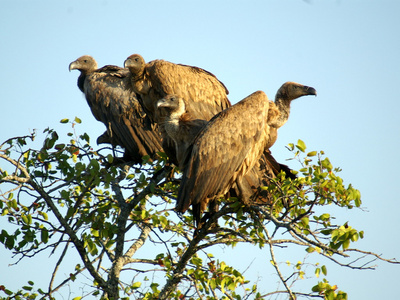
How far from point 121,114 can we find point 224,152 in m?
2.90

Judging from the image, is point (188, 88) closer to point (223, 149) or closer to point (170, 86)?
point (170, 86)

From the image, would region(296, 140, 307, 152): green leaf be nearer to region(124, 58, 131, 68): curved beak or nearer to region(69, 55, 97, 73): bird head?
region(124, 58, 131, 68): curved beak

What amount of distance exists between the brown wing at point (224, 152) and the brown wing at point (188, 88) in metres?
1.70

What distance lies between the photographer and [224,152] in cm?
576

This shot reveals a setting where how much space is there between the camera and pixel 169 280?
5551mm

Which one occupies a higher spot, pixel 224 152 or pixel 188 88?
pixel 188 88

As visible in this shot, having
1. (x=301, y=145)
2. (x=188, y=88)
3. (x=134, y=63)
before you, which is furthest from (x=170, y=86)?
(x=301, y=145)

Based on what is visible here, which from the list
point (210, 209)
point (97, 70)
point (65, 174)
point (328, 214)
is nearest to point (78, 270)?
point (65, 174)

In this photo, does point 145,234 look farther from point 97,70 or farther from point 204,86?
point 97,70

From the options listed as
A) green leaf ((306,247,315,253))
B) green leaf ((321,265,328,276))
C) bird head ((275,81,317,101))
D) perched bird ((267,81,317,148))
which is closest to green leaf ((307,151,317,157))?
green leaf ((306,247,315,253))

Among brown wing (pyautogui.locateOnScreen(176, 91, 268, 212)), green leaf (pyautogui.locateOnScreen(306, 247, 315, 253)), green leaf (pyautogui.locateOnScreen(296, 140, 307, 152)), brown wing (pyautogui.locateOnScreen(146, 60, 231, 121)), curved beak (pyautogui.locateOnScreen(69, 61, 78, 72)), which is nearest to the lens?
green leaf (pyautogui.locateOnScreen(306, 247, 315, 253))

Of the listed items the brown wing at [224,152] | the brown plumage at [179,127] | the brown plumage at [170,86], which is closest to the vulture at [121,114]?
the brown plumage at [170,86]

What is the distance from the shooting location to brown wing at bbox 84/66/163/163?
8.10 metres

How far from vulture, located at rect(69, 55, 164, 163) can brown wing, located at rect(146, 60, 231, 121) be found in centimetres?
47
